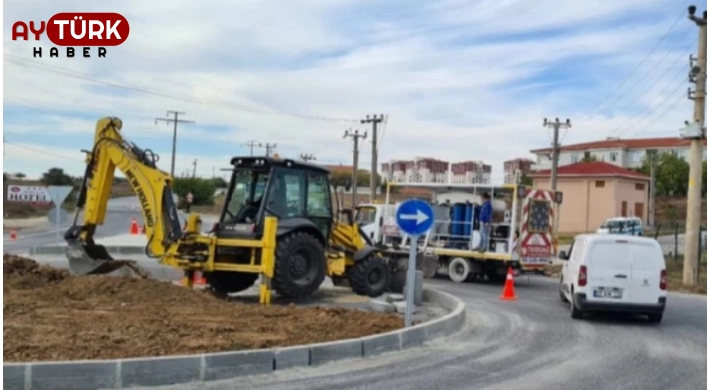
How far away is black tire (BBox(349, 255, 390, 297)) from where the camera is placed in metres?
16.0

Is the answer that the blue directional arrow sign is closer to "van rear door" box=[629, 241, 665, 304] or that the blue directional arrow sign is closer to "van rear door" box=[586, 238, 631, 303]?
"van rear door" box=[586, 238, 631, 303]

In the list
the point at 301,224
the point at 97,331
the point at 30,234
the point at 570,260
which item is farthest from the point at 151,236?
the point at 30,234

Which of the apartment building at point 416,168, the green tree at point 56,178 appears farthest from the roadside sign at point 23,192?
the green tree at point 56,178

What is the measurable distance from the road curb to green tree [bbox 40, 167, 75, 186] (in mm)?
76792

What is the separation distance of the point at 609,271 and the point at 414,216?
4514mm

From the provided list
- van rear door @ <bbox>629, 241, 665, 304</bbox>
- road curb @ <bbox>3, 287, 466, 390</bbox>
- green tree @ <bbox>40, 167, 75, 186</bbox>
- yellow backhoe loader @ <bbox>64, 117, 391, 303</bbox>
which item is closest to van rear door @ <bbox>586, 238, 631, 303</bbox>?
van rear door @ <bbox>629, 241, 665, 304</bbox>

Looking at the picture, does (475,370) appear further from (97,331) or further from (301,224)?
(301,224)

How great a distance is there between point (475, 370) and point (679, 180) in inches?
2996

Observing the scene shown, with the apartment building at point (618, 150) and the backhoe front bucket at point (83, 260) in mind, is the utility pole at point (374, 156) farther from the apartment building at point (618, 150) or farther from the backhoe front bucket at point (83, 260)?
the apartment building at point (618, 150)

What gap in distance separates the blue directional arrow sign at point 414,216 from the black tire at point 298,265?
3286mm

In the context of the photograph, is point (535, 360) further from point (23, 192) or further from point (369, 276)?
point (23, 192)

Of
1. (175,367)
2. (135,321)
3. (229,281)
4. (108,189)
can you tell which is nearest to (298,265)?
(229,281)

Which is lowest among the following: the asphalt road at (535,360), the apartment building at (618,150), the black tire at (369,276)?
the asphalt road at (535,360)

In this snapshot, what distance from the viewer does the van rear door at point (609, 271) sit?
13781mm
